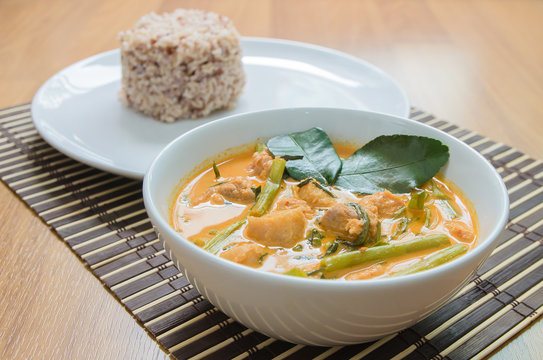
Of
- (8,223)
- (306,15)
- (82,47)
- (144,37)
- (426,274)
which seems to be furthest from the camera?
(306,15)

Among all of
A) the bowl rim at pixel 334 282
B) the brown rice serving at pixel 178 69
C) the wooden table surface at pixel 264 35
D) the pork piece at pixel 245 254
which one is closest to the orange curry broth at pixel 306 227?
the pork piece at pixel 245 254

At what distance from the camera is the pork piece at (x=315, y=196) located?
153 cm

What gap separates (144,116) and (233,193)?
1.12m

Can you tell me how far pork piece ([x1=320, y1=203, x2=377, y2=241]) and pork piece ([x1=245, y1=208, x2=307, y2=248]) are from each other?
7cm

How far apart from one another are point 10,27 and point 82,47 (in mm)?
541

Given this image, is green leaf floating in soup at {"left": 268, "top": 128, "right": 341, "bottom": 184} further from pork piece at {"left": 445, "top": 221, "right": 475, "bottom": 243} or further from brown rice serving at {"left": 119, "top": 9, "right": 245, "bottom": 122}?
brown rice serving at {"left": 119, "top": 9, "right": 245, "bottom": 122}

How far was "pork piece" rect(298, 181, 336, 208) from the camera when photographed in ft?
5.02

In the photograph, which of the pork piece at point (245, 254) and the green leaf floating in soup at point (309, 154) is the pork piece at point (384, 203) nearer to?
the green leaf floating in soup at point (309, 154)

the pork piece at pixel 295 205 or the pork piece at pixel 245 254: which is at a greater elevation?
the pork piece at pixel 245 254

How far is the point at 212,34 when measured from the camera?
8.37ft

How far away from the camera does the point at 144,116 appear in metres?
2.54

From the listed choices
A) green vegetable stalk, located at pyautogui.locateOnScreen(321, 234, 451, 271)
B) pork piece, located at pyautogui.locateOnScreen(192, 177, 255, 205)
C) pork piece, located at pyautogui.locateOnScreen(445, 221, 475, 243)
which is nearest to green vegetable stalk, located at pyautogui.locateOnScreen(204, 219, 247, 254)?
pork piece, located at pyautogui.locateOnScreen(192, 177, 255, 205)

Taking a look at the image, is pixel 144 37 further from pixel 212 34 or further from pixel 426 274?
pixel 426 274

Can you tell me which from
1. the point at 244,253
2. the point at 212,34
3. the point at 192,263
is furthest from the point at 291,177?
the point at 212,34
